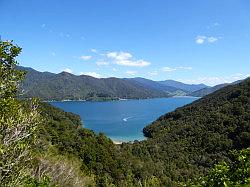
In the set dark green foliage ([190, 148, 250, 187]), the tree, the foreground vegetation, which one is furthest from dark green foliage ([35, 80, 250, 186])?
dark green foliage ([190, 148, 250, 187])

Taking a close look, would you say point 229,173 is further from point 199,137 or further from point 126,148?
point 199,137

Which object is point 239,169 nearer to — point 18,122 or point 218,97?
point 18,122

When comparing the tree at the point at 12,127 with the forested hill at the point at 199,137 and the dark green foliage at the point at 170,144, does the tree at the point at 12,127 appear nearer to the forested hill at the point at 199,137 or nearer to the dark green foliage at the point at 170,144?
the dark green foliage at the point at 170,144

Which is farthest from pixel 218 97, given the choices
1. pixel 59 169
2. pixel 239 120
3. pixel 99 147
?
pixel 59 169

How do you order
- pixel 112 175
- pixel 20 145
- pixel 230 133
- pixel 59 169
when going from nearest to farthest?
pixel 20 145 < pixel 59 169 < pixel 112 175 < pixel 230 133

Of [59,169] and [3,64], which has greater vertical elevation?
[3,64]

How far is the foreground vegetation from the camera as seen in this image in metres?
9.45

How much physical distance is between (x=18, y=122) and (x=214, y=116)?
112520 mm

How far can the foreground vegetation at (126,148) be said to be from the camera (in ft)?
31.0

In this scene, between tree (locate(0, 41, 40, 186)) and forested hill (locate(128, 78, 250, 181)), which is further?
forested hill (locate(128, 78, 250, 181))

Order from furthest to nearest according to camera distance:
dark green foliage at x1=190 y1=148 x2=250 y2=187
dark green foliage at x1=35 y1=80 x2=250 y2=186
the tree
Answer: dark green foliage at x1=35 y1=80 x2=250 y2=186
the tree
dark green foliage at x1=190 y1=148 x2=250 y2=187

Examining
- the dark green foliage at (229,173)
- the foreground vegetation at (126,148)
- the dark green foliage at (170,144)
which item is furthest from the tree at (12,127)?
the dark green foliage at (170,144)

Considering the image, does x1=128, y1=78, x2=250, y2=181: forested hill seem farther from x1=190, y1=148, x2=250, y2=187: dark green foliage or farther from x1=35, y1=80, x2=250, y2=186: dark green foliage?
x1=190, y1=148, x2=250, y2=187: dark green foliage

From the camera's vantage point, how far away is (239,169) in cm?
769
